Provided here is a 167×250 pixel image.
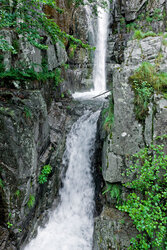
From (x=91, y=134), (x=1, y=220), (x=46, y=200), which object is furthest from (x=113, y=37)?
(x=1, y=220)

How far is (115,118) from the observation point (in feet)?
12.6

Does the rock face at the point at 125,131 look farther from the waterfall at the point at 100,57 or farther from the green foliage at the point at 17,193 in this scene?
the waterfall at the point at 100,57

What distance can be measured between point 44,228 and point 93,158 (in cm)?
293

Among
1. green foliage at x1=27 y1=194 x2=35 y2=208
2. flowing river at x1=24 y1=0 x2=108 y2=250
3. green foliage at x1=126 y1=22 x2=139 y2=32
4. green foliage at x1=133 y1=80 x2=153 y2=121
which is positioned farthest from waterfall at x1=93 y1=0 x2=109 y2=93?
green foliage at x1=27 y1=194 x2=35 y2=208

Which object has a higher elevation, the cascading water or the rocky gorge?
the cascading water

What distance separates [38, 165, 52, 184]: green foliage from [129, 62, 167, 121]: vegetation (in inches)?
138

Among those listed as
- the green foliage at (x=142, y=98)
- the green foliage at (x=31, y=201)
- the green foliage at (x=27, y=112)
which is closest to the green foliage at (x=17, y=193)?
the green foliage at (x=31, y=201)

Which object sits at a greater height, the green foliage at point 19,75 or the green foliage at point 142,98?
the green foliage at point 19,75

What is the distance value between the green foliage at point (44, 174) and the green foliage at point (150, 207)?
112 inches

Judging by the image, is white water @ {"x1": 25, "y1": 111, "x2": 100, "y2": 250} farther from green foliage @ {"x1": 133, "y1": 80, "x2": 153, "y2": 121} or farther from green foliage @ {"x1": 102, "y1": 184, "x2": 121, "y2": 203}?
green foliage @ {"x1": 133, "y1": 80, "x2": 153, "y2": 121}

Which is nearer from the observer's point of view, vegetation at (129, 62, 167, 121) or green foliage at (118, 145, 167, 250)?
green foliage at (118, 145, 167, 250)

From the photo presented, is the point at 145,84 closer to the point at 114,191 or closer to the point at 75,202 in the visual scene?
the point at 114,191

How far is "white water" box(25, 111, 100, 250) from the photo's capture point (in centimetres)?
433

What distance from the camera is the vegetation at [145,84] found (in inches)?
140
